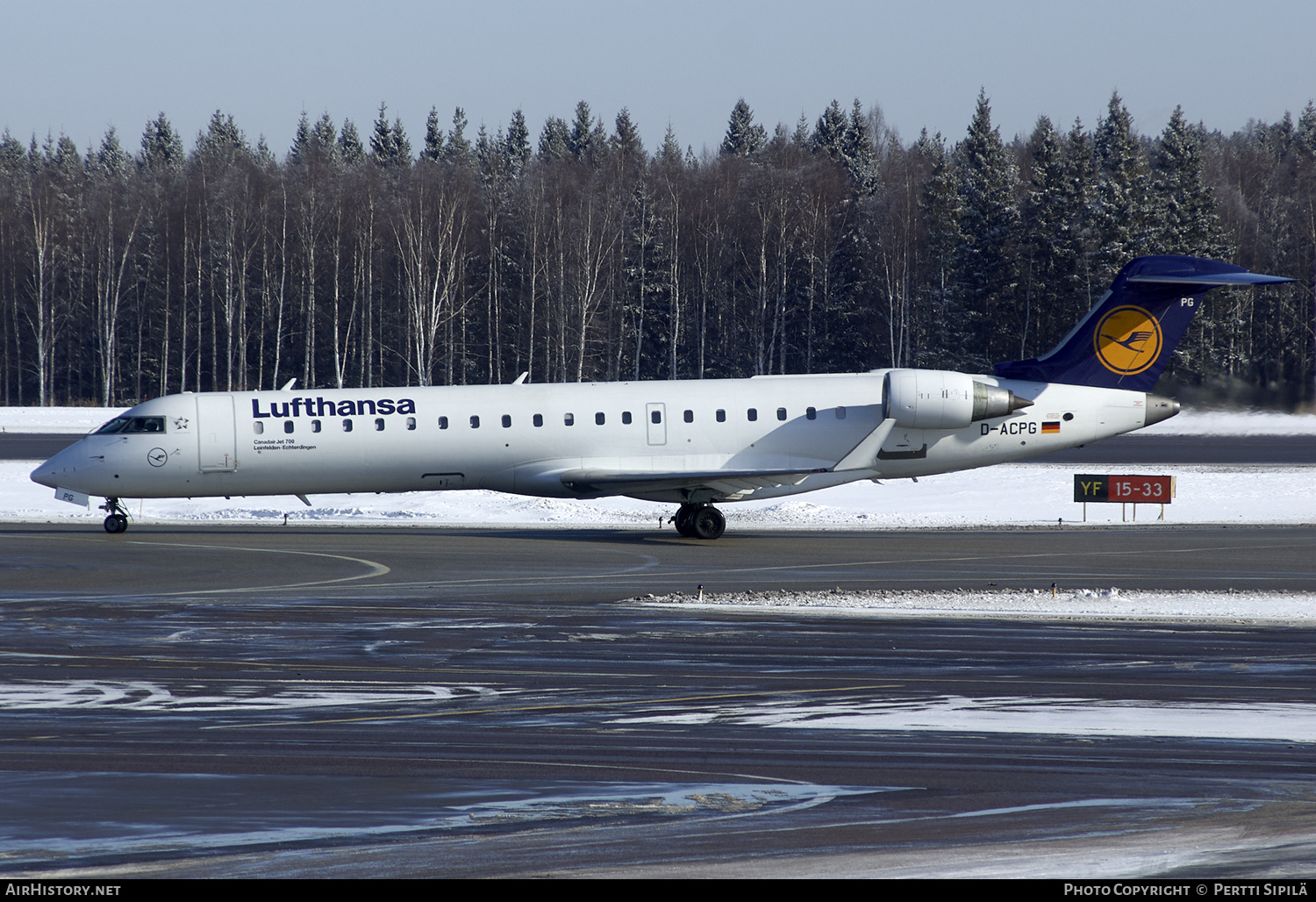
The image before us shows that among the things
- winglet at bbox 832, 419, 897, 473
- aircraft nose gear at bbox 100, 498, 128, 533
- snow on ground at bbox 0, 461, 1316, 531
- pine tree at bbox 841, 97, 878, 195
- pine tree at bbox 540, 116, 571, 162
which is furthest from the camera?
pine tree at bbox 540, 116, 571, 162

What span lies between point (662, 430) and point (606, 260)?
5002 cm

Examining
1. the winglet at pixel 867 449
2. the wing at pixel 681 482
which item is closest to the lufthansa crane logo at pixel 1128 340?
the winglet at pixel 867 449

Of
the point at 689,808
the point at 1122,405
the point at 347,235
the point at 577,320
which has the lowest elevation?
the point at 689,808

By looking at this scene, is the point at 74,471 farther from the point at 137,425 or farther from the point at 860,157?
the point at 860,157

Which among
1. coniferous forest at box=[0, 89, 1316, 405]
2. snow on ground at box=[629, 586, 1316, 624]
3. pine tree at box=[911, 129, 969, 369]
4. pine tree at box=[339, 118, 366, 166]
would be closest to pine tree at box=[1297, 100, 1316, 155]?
coniferous forest at box=[0, 89, 1316, 405]

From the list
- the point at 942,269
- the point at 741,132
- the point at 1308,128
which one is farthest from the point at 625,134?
the point at 1308,128

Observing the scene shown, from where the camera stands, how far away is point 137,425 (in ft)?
87.0

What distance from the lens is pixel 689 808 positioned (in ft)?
27.1

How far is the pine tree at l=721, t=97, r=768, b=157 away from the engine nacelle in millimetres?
83952

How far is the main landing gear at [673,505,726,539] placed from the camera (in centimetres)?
2714

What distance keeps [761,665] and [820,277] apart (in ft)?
212

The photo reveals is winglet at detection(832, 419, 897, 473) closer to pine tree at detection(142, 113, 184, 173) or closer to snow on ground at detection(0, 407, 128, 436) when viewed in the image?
snow on ground at detection(0, 407, 128, 436)
